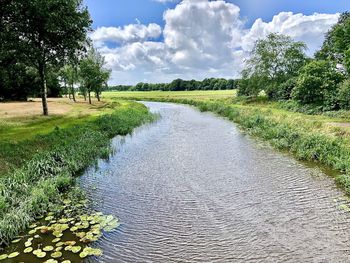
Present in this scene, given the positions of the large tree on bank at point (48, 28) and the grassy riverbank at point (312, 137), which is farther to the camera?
the large tree on bank at point (48, 28)

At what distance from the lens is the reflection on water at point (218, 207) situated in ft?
26.2

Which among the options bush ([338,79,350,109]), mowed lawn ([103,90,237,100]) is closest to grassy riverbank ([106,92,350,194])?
bush ([338,79,350,109])

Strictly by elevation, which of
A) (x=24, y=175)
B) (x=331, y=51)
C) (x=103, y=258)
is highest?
(x=331, y=51)

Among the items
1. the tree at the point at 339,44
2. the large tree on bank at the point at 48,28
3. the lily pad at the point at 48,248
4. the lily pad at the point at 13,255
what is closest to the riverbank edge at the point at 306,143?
the lily pad at the point at 48,248

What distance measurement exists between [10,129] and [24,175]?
10.8 m

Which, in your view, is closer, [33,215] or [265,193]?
[33,215]

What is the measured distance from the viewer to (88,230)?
357 inches

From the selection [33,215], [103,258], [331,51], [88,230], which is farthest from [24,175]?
[331,51]

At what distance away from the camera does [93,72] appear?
50000 mm

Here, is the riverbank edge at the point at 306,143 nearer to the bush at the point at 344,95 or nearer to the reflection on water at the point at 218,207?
the reflection on water at the point at 218,207

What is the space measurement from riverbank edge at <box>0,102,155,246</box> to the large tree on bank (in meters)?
9.00

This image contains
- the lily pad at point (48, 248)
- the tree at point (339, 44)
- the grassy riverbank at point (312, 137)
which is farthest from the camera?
the tree at point (339, 44)

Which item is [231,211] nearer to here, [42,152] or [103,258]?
[103,258]

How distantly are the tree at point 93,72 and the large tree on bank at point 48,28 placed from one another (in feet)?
64.5
